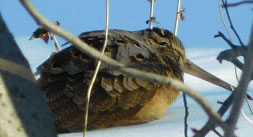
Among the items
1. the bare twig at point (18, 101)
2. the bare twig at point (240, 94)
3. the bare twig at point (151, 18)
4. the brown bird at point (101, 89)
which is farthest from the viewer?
the bare twig at point (151, 18)

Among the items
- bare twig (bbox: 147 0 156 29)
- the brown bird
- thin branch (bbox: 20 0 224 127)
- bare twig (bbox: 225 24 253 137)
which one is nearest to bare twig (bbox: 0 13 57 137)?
thin branch (bbox: 20 0 224 127)

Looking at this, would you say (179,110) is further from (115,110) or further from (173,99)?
(115,110)

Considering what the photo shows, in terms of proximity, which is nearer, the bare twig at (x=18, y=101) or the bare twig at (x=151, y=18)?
the bare twig at (x=18, y=101)

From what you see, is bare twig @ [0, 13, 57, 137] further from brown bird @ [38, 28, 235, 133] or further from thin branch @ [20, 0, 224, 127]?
brown bird @ [38, 28, 235, 133]

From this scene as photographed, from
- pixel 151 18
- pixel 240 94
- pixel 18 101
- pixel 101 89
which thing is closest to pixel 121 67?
pixel 240 94

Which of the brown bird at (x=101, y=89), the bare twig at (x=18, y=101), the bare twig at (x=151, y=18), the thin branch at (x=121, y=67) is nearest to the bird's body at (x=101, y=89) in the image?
the brown bird at (x=101, y=89)

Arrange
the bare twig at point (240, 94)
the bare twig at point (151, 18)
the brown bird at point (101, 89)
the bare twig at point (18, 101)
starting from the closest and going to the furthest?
the bare twig at point (240, 94) < the bare twig at point (18, 101) < the brown bird at point (101, 89) < the bare twig at point (151, 18)

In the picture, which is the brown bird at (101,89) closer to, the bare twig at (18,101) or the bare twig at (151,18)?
the bare twig at (151,18)

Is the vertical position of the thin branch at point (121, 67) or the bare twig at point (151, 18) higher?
the thin branch at point (121, 67)
